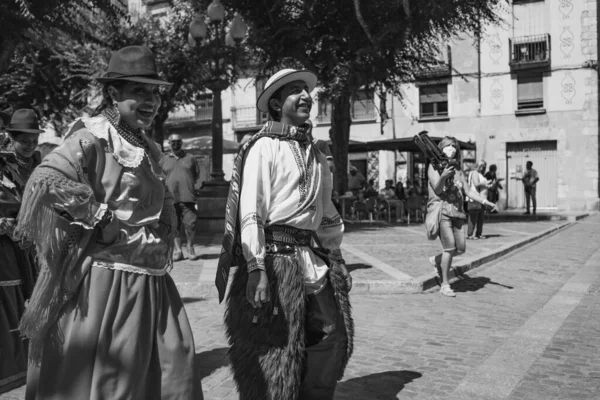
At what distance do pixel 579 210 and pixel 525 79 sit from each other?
6.32m

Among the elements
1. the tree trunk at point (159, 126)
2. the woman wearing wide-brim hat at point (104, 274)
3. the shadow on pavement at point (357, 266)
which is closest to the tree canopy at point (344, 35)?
the tree trunk at point (159, 126)

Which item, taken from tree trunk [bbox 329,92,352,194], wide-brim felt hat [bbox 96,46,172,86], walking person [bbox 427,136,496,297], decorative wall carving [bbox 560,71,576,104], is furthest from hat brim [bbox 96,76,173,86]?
decorative wall carving [bbox 560,71,576,104]

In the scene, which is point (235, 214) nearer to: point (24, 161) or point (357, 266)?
point (24, 161)

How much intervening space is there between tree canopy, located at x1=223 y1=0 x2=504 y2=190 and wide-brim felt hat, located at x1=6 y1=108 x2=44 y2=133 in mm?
11829

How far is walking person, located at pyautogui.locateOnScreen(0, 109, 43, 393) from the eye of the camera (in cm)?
434

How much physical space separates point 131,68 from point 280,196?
98 centimetres

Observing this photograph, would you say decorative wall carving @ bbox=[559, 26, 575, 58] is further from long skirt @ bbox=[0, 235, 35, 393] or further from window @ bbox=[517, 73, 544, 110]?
long skirt @ bbox=[0, 235, 35, 393]

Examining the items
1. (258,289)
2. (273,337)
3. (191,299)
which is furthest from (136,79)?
(191,299)

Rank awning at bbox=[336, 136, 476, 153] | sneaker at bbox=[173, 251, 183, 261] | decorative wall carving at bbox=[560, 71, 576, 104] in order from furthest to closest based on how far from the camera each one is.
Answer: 1. decorative wall carving at bbox=[560, 71, 576, 104]
2. awning at bbox=[336, 136, 476, 153]
3. sneaker at bbox=[173, 251, 183, 261]

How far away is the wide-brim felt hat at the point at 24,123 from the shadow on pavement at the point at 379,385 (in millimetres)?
2859

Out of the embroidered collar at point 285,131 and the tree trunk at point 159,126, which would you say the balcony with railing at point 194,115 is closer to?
the tree trunk at point 159,126

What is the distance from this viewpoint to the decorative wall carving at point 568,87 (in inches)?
1106

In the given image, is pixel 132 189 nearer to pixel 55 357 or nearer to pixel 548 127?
pixel 55 357

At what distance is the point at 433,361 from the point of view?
4918 millimetres
